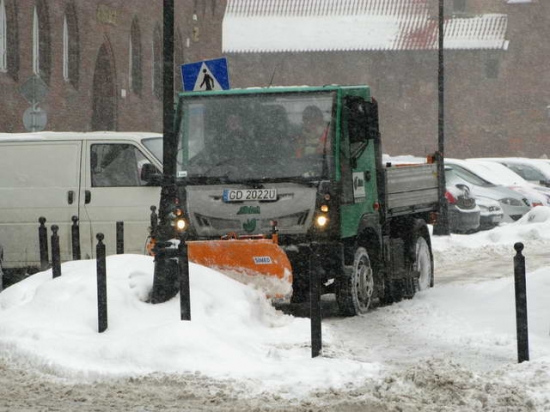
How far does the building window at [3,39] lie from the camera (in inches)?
1339

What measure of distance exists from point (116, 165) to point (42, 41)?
21912mm

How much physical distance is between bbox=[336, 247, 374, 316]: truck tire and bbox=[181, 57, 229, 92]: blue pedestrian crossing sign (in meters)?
4.25

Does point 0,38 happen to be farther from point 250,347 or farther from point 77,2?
point 250,347

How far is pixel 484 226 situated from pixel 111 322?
1748 cm

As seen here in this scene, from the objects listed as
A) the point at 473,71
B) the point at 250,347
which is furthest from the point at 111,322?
the point at 473,71

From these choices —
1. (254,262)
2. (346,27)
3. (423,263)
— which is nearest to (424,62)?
(346,27)

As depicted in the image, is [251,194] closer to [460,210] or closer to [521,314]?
[521,314]

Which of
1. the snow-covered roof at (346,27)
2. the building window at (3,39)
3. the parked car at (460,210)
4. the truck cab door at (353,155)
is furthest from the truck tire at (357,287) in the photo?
the snow-covered roof at (346,27)

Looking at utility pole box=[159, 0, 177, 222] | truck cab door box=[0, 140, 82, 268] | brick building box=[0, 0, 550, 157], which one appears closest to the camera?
utility pole box=[159, 0, 177, 222]

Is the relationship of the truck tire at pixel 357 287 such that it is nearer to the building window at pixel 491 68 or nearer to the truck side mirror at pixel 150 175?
the truck side mirror at pixel 150 175

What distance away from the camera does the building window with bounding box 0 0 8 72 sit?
3400 centimetres

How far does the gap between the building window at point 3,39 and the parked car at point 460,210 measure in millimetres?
13896

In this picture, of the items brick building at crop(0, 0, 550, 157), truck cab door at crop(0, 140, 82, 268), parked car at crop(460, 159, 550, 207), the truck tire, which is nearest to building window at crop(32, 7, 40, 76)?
parked car at crop(460, 159, 550, 207)

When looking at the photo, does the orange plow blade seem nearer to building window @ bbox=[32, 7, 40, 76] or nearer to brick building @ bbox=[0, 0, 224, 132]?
brick building @ bbox=[0, 0, 224, 132]
